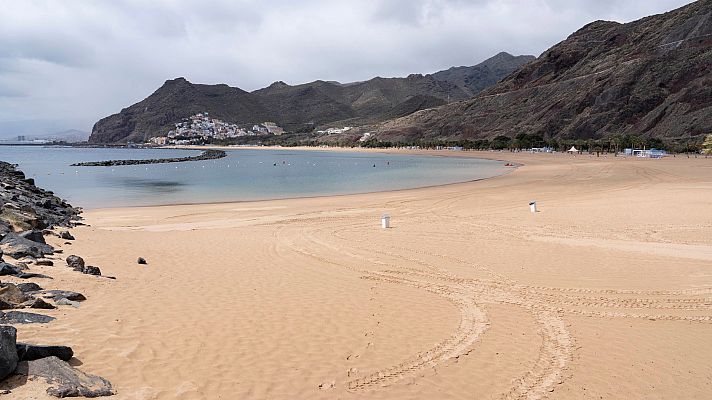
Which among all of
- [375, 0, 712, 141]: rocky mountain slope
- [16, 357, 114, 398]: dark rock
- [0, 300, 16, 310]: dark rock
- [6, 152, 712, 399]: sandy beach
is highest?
[375, 0, 712, 141]: rocky mountain slope

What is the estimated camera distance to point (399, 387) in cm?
564

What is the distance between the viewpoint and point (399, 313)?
8273 millimetres

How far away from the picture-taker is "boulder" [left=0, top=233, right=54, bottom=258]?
10.3 m

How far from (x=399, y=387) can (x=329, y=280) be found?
4839 mm

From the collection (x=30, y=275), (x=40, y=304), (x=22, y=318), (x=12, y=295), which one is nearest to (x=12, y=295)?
(x=12, y=295)

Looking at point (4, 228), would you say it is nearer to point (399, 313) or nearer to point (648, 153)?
point (399, 313)

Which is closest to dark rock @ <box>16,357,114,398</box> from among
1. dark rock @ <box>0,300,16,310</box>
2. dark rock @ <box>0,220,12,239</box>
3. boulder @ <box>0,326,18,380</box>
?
boulder @ <box>0,326,18,380</box>

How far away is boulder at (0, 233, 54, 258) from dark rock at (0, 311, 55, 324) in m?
4.21

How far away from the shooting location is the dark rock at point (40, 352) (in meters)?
5.18

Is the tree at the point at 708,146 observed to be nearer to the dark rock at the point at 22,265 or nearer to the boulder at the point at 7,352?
the dark rock at the point at 22,265

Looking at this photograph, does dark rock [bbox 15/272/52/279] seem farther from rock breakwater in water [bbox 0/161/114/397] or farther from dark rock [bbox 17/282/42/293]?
dark rock [bbox 17/282/42/293]

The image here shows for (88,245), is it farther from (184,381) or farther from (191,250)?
(184,381)

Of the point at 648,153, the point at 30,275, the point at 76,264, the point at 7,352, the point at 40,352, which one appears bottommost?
the point at 648,153

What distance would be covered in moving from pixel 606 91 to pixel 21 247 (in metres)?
126
